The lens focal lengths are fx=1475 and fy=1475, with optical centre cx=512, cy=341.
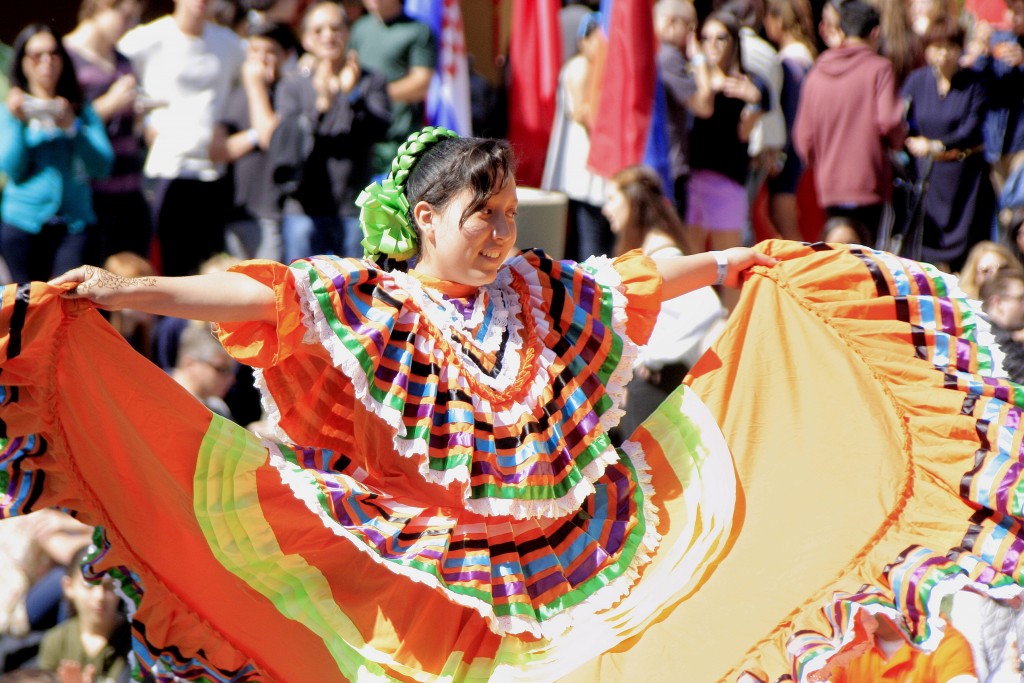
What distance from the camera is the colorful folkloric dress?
3.38 m

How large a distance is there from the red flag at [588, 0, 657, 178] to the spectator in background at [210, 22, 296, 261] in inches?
55.9

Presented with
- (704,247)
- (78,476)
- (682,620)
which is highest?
(78,476)

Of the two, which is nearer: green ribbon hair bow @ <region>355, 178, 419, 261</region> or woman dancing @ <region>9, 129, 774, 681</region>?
woman dancing @ <region>9, 129, 774, 681</region>

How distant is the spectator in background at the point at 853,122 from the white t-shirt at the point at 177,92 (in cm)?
284

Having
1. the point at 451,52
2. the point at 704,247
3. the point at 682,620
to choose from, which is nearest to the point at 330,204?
the point at 451,52

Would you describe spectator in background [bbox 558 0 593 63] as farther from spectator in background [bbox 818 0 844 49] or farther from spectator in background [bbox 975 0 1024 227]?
spectator in background [bbox 975 0 1024 227]

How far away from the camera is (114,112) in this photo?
237 inches

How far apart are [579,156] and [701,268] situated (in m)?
2.87

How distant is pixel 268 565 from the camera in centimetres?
354

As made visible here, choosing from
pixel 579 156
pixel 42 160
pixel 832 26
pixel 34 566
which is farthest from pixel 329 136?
pixel 832 26

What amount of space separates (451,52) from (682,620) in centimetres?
382

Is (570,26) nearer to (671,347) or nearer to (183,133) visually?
(183,133)

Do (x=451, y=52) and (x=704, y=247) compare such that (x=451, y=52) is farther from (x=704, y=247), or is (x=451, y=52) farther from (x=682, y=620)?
(x=682, y=620)

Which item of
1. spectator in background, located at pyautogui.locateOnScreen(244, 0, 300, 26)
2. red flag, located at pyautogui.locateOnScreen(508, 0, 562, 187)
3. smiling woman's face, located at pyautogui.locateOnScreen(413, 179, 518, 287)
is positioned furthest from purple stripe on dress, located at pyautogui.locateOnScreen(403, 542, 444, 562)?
red flag, located at pyautogui.locateOnScreen(508, 0, 562, 187)
